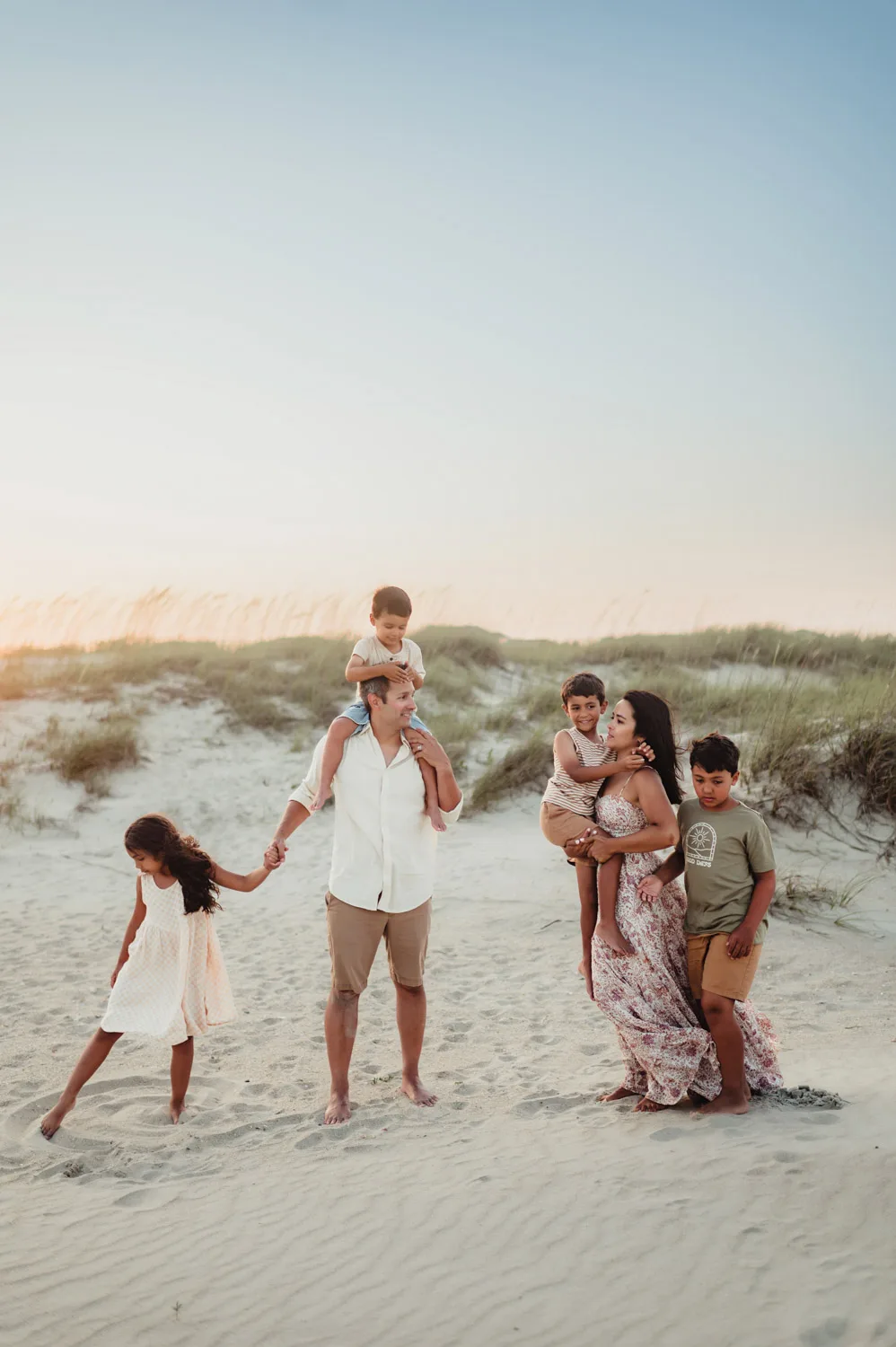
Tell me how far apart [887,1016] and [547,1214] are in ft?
12.5

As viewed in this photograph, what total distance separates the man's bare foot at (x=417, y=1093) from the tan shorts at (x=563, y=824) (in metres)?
1.49

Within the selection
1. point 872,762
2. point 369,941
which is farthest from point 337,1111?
point 872,762

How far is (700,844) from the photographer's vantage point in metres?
4.28

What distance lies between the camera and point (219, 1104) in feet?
17.2

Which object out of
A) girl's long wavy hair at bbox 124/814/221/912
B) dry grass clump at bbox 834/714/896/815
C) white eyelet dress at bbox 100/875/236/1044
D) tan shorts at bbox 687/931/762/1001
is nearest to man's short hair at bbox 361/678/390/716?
girl's long wavy hair at bbox 124/814/221/912

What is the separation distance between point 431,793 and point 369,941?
75 centimetres

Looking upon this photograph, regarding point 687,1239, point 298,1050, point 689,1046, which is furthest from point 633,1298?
point 298,1050

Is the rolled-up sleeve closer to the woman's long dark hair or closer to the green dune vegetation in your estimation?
the woman's long dark hair

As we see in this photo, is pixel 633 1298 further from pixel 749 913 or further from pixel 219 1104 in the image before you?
pixel 219 1104

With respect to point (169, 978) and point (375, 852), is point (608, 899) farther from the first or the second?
point (169, 978)

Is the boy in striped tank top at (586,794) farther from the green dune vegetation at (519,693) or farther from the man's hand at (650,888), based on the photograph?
the green dune vegetation at (519,693)

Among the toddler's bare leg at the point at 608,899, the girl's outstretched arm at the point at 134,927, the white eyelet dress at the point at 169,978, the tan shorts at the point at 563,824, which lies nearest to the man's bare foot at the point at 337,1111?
the white eyelet dress at the point at 169,978

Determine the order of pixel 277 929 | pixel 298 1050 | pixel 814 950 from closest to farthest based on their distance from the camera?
1. pixel 298 1050
2. pixel 814 950
3. pixel 277 929

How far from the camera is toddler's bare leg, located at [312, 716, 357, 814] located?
4793 millimetres
